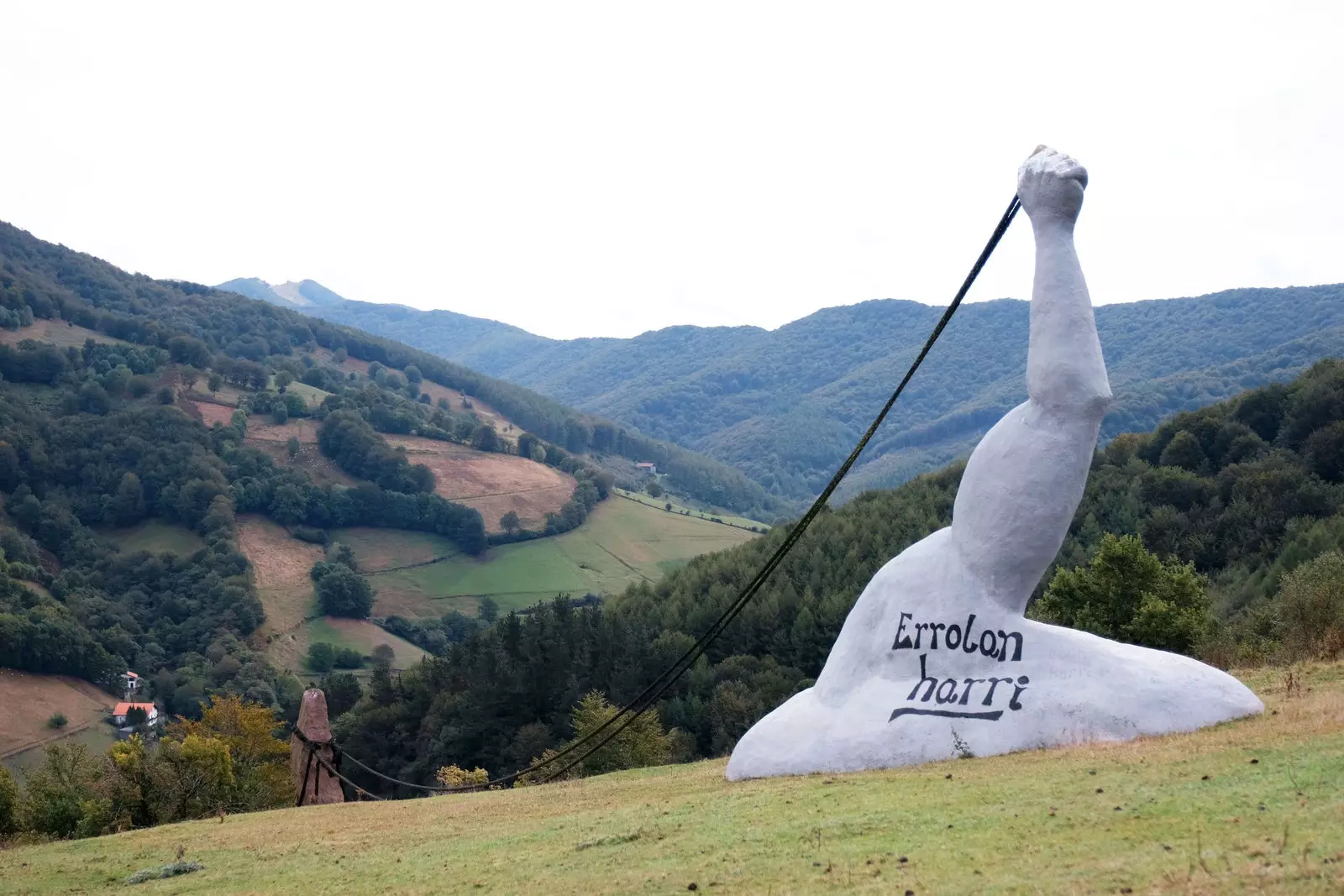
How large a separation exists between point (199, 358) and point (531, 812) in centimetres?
16925

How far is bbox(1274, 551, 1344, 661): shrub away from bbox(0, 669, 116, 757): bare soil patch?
261 ft

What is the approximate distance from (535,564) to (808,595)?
264 feet

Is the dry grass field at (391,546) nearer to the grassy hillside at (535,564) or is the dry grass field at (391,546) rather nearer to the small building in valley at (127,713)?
the grassy hillside at (535,564)

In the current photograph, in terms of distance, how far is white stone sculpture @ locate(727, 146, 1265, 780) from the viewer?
17.2 m

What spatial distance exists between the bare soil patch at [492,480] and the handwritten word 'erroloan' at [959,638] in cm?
13234

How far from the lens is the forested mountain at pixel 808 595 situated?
57219 millimetres

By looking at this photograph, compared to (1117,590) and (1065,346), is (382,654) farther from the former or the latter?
(1065,346)

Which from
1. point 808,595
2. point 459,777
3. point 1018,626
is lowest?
point 459,777

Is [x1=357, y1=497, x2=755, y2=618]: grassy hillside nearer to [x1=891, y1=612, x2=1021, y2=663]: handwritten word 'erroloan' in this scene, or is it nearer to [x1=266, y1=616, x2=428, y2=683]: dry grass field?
[x1=266, y1=616, x2=428, y2=683]: dry grass field

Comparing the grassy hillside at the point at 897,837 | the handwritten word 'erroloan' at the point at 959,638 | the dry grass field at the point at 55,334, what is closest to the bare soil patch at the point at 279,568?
the dry grass field at the point at 55,334

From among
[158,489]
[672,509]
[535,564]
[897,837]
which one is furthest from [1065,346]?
[672,509]

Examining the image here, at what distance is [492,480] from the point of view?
165 metres

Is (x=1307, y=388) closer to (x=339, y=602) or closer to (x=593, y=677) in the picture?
(x=593, y=677)

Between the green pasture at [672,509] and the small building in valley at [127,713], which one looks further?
the green pasture at [672,509]
